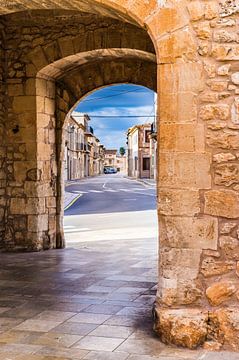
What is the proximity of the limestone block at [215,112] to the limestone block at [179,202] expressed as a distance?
0.55 m

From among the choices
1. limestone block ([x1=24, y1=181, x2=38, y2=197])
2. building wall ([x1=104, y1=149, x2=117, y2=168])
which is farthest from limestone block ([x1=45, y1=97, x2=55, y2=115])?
building wall ([x1=104, y1=149, x2=117, y2=168])

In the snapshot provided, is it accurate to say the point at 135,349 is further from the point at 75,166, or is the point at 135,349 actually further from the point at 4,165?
the point at 75,166

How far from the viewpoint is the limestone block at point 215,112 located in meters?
3.49

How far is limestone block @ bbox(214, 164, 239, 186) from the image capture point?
11.4 feet

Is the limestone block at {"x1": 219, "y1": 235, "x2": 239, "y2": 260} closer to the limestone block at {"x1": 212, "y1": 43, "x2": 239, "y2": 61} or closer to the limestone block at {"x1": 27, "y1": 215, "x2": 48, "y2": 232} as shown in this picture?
the limestone block at {"x1": 212, "y1": 43, "x2": 239, "y2": 61}

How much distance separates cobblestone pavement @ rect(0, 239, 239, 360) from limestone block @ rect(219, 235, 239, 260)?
0.66m

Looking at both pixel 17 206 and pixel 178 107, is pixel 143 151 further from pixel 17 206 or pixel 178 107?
pixel 178 107

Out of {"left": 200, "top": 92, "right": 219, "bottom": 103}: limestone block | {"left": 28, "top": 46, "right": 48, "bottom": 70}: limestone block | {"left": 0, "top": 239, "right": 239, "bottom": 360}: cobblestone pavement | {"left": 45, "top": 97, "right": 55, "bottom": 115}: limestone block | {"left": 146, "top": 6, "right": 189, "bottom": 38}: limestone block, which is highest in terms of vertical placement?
{"left": 28, "top": 46, "right": 48, "bottom": 70}: limestone block

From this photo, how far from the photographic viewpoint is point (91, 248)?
7.89 metres

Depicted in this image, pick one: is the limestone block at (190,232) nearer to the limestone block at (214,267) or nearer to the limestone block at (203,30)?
the limestone block at (214,267)

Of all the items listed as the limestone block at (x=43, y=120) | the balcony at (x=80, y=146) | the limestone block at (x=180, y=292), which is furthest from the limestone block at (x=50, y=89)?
the balcony at (x=80, y=146)

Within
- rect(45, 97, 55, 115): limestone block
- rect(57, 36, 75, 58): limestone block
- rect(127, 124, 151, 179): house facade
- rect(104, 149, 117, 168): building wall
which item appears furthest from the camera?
rect(104, 149, 117, 168): building wall

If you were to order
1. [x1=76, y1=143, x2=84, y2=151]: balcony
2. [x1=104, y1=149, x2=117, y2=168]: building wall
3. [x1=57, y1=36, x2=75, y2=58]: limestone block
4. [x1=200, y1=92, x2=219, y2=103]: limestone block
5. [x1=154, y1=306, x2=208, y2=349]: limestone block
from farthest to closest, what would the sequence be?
[x1=104, y1=149, x2=117, y2=168]: building wall → [x1=76, y1=143, x2=84, y2=151]: balcony → [x1=57, y1=36, x2=75, y2=58]: limestone block → [x1=200, y1=92, x2=219, y2=103]: limestone block → [x1=154, y1=306, x2=208, y2=349]: limestone block

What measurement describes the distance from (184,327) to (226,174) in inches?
43.9
